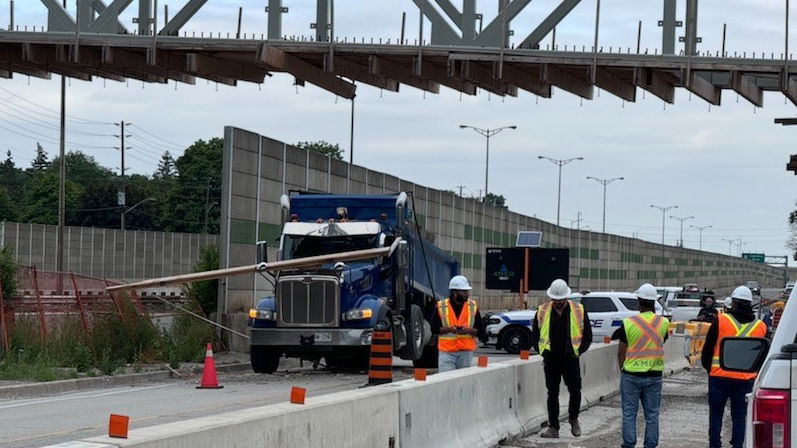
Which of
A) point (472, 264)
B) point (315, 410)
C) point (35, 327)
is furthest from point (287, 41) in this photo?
point (472, 264)

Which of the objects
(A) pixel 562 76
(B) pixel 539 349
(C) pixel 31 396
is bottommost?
(C) pixel 31 396

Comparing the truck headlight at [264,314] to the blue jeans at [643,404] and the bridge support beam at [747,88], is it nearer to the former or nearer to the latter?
the bridge support beam at [747,88]

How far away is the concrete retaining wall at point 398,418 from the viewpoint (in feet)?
25.8

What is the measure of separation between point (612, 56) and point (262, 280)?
11.0 m

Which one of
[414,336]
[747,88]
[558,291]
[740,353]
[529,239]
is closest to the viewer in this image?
[740,353]

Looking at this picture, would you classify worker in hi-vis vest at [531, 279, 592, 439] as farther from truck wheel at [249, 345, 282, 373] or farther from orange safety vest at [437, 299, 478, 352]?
truck wheel at [249, 345, 282, 373]

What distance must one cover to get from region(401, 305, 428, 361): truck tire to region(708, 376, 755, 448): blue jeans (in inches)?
478

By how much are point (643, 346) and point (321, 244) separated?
474 inches

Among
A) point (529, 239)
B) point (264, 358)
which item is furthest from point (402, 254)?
point (529, 239)

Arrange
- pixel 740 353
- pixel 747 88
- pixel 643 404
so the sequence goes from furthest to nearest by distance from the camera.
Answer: pixel 747 88 → pixel 643 404 → pixel 740 353

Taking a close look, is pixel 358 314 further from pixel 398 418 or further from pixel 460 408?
pixel 398 418

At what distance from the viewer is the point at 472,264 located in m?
58.8

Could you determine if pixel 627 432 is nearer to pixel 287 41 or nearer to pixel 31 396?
pixel 31 396

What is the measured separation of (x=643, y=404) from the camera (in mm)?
14094
